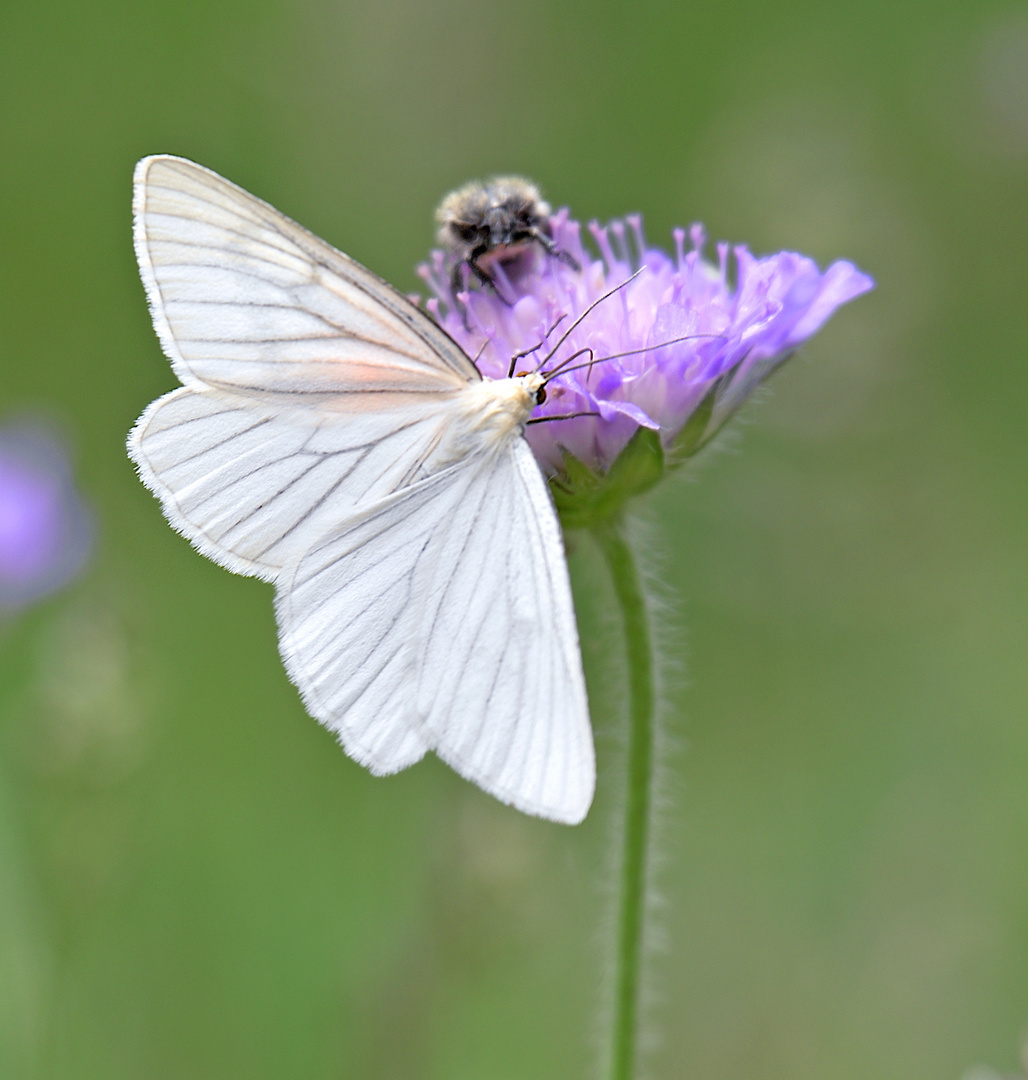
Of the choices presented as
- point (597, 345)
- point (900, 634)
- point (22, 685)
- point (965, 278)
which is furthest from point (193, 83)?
point (597, 345)

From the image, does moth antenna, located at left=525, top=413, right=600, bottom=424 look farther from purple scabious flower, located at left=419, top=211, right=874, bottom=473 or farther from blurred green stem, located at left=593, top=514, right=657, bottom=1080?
blurred green stem, located at left=593, top=514, right=657, bottom=1080

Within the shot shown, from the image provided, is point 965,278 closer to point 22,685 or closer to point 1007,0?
point 1007,0

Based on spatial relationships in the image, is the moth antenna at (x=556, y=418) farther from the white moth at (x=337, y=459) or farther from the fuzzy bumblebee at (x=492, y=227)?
the fuzzy bumblebee at (x=492, y=227)

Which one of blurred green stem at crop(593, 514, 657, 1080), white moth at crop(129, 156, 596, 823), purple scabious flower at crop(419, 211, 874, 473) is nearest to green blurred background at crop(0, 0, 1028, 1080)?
blurred green stem at crop(593, 514, 657, 1080)

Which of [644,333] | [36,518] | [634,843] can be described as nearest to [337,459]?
[644,333]

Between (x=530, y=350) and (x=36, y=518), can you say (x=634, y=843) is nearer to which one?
(x=530, y=350)

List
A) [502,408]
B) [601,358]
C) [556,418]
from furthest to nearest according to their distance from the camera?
[601,358], [556,418], [502,408]
